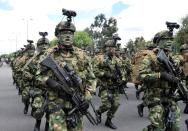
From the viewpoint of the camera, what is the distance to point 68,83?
6582 millimetres

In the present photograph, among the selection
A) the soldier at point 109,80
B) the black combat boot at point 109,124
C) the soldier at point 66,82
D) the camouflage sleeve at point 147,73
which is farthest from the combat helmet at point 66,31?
the black combat boot at point 109,124

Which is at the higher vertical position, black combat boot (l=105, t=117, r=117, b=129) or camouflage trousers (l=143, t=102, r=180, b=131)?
camouflage trousers (l=143, t=102, r=180, b=131)

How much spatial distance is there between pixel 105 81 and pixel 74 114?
4.29 meters

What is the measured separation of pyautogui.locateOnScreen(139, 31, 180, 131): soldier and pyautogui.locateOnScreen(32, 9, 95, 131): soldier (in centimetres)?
111

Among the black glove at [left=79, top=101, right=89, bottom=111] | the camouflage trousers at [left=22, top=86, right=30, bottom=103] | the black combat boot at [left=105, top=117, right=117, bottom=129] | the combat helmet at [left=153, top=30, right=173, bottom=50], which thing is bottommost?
the black combat boot at [left=105, top=117, right=117, bottom=129]

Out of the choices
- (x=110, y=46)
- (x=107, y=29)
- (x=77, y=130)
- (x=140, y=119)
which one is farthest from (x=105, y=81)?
(x=107, y=29)

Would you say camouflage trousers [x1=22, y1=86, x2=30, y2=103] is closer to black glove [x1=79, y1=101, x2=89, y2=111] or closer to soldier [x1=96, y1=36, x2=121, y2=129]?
soldier [x1=96, y1=36, x2=121, y2=129]

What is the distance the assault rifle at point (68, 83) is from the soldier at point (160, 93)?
1382mm

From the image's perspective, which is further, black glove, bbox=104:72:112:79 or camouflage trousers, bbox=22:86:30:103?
camouflage trousers, bbox=22:86:30:103

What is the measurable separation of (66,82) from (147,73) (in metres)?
1.56

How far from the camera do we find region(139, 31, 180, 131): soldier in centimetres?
747

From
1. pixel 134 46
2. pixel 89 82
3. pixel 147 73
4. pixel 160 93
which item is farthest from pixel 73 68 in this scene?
pixel 134 46

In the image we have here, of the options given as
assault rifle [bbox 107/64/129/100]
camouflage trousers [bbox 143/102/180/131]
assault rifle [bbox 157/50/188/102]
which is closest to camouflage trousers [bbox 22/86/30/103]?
assault rifle [bbox 107/64/129/100]

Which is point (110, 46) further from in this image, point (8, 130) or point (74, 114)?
point (74, 114)
